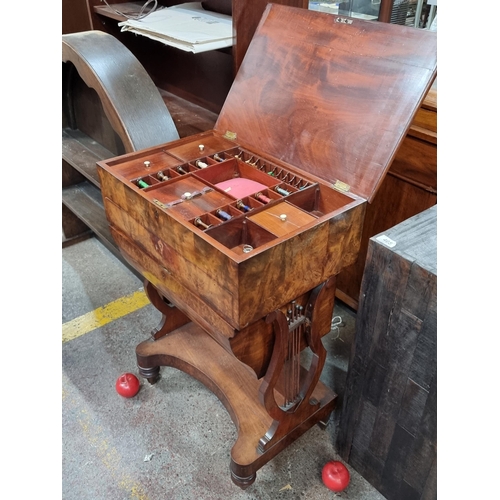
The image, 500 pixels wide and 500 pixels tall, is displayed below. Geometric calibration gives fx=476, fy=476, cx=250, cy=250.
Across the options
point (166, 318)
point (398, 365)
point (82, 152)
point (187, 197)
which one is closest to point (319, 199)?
point (187, 197)

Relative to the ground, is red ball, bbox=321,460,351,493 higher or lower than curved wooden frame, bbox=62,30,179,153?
lower

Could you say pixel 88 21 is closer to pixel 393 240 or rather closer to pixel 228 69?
pixel 228 69

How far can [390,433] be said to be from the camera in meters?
1.47

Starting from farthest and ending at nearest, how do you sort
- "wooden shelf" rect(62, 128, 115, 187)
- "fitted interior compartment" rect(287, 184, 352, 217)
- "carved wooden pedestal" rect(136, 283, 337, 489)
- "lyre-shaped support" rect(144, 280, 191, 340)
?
"wooden shelf" rect(62, 128, 115, 187) → "lyre-shaped support" rect(144, 280, 191, 340) → "carved wooden pedestal" rect(136, 283, 337, 489) → "fitted interior compartment" rect(287, 184, 352, 217)

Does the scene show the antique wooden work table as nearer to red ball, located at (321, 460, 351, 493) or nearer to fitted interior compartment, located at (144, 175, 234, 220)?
fitted interior compartment, located at (144, 175, 234, 220)

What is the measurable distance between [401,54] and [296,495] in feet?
4.60

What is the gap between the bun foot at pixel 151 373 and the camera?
6.41 ft

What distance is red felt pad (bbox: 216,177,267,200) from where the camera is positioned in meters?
1.39

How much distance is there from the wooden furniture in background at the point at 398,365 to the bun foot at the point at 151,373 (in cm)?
80

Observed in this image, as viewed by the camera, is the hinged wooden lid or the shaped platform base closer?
the hinged wooden lid

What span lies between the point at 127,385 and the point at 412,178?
137 cm

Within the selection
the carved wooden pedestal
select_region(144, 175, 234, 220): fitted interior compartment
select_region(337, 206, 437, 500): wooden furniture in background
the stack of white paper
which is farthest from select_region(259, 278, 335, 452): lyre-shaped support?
the stack of white paper

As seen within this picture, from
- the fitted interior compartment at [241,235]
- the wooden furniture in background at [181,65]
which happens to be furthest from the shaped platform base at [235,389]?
the wooden furniture in background at [181,65]

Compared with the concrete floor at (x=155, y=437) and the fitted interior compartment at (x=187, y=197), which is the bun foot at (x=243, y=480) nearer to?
the concrete floor at (x=155, y=437)
